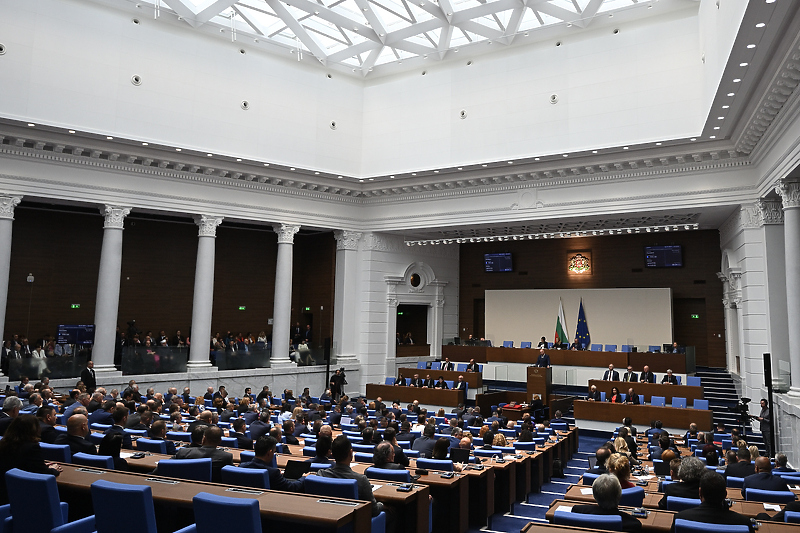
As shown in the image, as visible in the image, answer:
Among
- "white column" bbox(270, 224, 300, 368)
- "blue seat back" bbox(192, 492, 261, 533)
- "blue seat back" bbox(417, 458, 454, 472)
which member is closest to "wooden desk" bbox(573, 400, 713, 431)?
"white column" bbox(270, 224, 300, 368)

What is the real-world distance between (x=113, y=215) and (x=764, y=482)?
→ 16615 millimetres

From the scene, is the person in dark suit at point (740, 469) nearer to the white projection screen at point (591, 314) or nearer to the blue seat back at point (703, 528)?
the blue seat back at point (703, 528)

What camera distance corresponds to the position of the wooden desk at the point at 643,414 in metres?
14.2

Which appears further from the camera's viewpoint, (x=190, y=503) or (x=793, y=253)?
(x=793, y=253)

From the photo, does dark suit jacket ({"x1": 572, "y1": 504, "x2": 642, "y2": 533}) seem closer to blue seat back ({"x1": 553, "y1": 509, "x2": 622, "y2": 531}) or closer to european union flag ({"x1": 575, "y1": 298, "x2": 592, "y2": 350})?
blue seat back ({"x1": 553, "y1": 509, "x2": 622, "y2": 531})

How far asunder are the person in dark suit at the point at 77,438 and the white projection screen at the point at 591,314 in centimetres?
1882

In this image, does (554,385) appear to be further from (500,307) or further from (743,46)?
(743,46)

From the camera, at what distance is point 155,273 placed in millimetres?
20953

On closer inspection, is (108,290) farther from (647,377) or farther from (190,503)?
(647,377)

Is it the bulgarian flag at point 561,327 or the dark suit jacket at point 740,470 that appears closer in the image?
the dark suit jacket at point 740,470

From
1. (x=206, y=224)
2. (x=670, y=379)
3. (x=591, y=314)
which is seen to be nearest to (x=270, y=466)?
(x=206, y=224)

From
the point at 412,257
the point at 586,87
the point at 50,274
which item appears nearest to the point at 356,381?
the point at 412,257

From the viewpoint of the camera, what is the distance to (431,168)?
19188 mm

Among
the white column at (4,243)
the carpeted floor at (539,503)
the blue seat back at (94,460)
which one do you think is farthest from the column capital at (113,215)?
the carpeted floor at (539,503)
